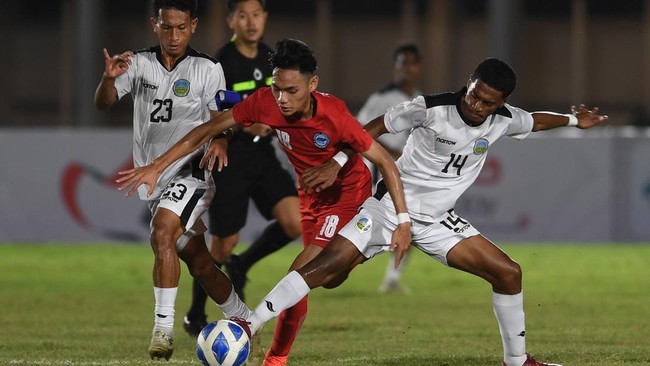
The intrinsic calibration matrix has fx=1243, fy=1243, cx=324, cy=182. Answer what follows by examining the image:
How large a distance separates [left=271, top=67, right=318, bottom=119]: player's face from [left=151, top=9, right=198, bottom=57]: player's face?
2.98 feet

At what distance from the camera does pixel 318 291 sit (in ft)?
39.8

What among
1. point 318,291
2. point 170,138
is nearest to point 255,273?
point 318,291

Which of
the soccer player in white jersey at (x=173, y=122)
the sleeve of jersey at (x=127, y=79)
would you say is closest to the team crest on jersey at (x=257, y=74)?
the soccer player in white jersey at (x=173, y=122)

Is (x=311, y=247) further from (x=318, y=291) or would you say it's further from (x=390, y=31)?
(x=390, y=31)

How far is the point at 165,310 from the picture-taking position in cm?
697

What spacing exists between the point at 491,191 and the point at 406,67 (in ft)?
15.5

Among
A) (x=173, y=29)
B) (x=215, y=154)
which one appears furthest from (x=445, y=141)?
(x=173, y=29)

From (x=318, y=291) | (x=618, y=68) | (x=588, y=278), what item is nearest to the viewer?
(x=318, y=291)

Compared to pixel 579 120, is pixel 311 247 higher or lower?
lower

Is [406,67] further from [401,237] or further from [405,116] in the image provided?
[401,237]

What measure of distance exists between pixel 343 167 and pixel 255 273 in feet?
22.3

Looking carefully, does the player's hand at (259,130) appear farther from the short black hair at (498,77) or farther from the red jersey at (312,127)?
the short black hair at (498,77)

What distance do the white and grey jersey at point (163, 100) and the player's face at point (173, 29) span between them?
10cm

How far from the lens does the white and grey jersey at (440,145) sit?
22.5 feet
